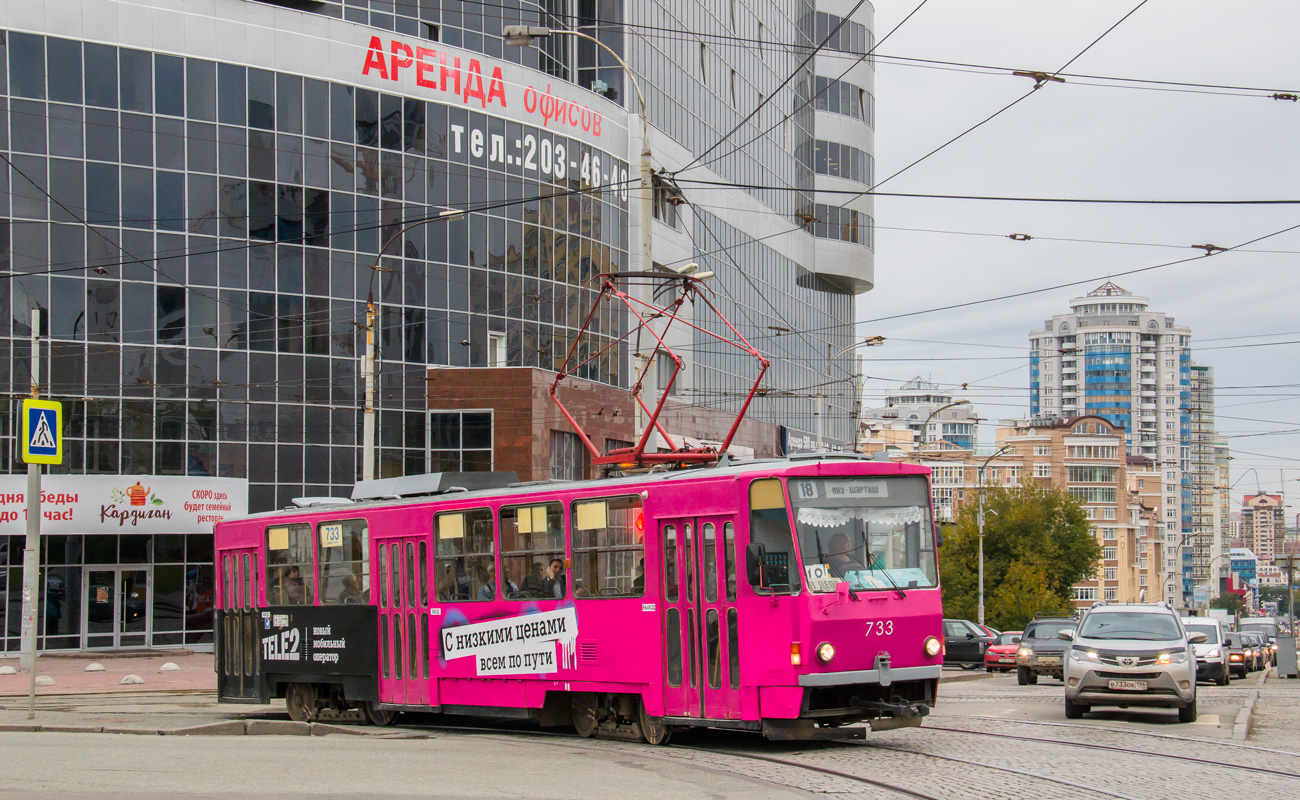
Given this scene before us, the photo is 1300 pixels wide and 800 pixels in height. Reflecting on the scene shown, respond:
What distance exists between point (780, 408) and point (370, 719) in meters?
51.7

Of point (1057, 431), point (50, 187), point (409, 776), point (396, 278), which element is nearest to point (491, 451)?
point (396, 278)

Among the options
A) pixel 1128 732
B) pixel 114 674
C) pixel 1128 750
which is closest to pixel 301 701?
pixel 1128 732

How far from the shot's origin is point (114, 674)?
1282 inches

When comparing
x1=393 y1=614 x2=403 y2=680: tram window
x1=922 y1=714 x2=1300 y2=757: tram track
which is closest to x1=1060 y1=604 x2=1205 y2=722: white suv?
x1=922 y1=714 x2=1300 y2=757: tram track

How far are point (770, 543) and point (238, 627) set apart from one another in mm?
10351

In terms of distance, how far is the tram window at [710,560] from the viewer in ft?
46.6

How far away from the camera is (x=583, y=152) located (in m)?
49.3

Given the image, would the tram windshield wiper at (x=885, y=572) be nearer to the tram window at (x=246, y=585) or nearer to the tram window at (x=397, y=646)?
the tram window at (x=397, y=646)

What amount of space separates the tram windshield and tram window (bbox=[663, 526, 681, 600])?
1.47 metres

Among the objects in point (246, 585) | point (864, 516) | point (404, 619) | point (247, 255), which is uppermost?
point (247, 255)

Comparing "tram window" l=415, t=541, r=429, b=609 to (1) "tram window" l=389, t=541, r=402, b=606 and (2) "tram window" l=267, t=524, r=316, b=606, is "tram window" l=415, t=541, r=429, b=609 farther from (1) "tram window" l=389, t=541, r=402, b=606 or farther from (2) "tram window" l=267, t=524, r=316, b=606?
(2) "tram window" l=267, t=524, r=316, b=606

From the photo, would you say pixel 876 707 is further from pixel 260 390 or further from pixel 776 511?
pixel 260 390

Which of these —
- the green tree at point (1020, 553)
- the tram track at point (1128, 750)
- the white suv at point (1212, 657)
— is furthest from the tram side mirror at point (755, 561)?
the green tree at point (1020, 553)

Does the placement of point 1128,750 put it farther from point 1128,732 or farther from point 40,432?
point 40,432
